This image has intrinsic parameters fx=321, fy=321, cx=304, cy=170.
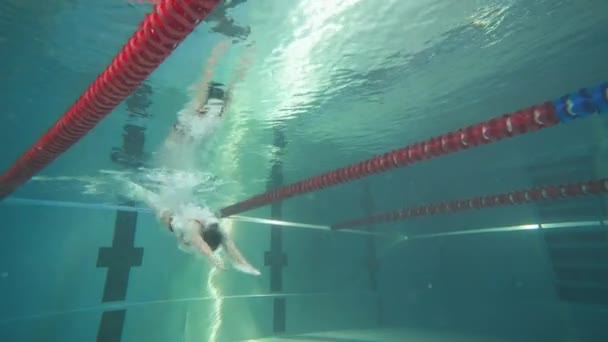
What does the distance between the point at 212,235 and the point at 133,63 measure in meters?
4.59

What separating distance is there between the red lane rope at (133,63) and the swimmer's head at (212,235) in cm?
302

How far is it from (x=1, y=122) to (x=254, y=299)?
37.5 feet

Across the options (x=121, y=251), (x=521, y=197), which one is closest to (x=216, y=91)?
(x=121, y=251)

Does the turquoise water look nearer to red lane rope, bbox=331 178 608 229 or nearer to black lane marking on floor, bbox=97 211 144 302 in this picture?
black lane marking on floor, bbox=97 211 144 302

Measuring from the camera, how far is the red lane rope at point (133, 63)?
99.5 inches

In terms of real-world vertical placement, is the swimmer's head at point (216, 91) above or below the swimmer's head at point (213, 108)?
above

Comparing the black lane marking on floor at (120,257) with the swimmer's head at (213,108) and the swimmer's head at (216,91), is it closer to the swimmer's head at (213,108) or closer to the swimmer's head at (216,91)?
the swimmer's head at (213,108)

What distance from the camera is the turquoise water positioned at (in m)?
6.95

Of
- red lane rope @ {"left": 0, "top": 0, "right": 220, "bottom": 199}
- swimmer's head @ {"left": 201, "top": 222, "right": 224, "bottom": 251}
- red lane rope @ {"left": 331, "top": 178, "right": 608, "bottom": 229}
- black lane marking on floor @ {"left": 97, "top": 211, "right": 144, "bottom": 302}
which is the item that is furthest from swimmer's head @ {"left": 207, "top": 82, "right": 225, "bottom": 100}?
black lane marking on floor @ {"left": 97, "top": 211, "right": 144, "bottom": 302}

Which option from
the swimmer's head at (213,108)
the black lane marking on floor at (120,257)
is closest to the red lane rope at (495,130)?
the swimmer's head at (213,108)

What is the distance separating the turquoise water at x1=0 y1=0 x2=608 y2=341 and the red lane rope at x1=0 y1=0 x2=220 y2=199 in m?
2.78

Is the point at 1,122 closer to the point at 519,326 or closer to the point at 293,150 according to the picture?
the point at 293,150

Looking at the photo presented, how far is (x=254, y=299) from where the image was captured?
592 inches

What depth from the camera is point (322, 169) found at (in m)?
17.1
